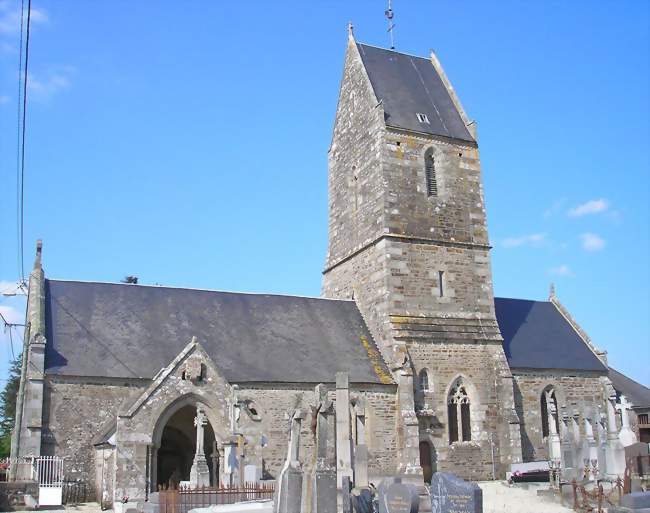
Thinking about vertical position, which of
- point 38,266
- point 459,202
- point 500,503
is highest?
point 459,202

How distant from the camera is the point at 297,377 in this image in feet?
81.4

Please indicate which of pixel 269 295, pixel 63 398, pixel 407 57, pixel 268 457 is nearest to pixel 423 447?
pixel 268 457

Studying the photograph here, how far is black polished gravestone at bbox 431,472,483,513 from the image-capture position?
13734 mm

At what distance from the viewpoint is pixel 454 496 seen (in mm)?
13969

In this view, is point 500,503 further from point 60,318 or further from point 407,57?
point 407,57

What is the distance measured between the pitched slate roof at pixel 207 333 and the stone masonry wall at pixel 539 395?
6.37 meters

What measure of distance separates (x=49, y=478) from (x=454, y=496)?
12.6m

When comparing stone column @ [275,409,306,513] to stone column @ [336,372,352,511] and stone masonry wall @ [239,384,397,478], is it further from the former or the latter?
stone masonry wall @ [239,384,397,478]

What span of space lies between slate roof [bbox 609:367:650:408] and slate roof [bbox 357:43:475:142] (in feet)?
43.1

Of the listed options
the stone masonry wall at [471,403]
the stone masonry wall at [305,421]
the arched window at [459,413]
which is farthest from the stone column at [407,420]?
the arched window at [459,413]

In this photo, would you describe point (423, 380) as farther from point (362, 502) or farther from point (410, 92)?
point (410, 92)

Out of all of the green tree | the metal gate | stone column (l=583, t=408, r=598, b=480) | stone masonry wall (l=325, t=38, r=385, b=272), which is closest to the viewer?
the metal gate

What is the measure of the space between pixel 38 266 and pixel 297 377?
9.32 m

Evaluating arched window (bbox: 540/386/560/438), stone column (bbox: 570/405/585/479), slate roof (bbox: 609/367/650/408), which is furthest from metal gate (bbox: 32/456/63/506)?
slate roof (bbox: 609/367/650/408)
